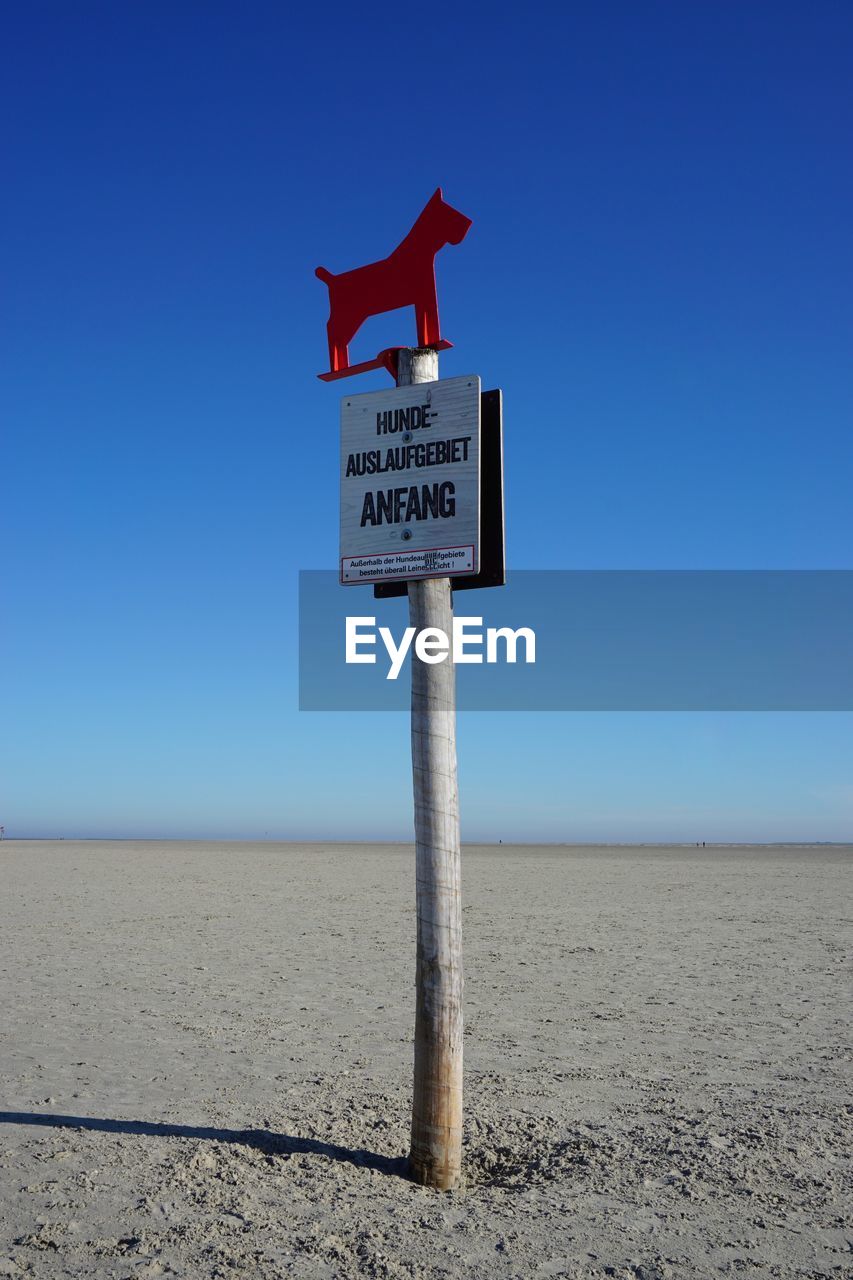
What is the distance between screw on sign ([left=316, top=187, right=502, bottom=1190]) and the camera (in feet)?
18.0

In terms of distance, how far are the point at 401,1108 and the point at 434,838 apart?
2.49 meters

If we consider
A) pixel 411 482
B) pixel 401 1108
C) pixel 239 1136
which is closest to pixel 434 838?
pixel 411 482

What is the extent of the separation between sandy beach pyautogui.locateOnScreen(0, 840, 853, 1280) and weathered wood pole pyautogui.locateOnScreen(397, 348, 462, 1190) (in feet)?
0.81

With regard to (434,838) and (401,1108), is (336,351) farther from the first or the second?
(401,1108)

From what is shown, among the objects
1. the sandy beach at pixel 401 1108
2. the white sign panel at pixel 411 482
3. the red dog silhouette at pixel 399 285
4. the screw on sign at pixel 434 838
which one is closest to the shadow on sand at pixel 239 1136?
the sandy beach at pixel 401 1108

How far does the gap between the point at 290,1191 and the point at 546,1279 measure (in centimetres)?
154

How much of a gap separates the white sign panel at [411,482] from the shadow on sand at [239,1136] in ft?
10.7

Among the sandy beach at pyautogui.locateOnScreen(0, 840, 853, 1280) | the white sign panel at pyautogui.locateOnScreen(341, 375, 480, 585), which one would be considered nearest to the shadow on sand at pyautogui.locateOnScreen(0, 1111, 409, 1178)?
the sandy beach at pyautogui.locateOnScreen(0, 840, 853, 1280)

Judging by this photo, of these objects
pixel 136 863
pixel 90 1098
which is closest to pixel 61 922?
pixel 90 1098

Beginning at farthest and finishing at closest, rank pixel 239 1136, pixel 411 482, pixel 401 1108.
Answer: pixel 401 1108
pixel 239 1136
pixel 411 482

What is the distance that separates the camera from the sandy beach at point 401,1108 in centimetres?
473

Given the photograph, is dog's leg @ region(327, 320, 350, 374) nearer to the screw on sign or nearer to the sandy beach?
the screw on sign

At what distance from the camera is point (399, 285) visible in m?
5.82

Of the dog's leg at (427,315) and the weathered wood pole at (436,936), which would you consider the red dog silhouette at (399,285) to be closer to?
the dog's leg at (427,315)
